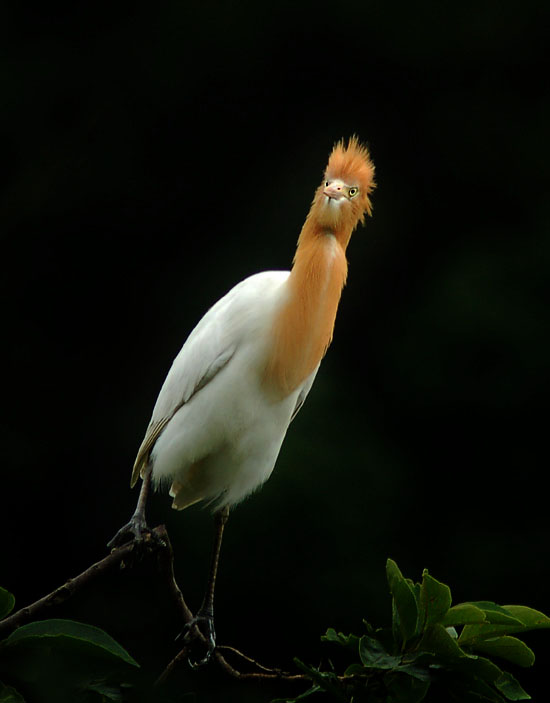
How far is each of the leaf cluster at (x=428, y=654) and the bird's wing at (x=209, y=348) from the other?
631 mm

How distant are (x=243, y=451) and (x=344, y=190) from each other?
0.39 m

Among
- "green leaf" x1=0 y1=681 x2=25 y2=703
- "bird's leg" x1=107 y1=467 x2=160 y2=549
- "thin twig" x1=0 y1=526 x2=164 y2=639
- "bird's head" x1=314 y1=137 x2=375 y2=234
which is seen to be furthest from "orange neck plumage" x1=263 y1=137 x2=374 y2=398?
"green leaf" x1=0 y1=681 x2=25 y2=703

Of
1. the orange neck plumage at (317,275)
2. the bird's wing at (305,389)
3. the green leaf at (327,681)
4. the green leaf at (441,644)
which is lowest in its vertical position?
the green leaf at (327,681)

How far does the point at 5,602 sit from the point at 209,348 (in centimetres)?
69

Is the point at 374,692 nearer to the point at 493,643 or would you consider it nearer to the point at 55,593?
the point at 493,643

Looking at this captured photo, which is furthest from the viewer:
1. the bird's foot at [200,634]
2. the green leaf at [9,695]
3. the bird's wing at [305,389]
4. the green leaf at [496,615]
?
the bird's wing at [305,389]

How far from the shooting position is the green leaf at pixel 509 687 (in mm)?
823

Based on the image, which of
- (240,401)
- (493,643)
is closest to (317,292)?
(240,401)

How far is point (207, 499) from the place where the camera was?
1.53m

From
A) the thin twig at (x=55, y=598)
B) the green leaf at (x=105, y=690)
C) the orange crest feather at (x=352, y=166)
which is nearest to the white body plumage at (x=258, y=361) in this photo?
the orange crest feather at (x=352, y=166)

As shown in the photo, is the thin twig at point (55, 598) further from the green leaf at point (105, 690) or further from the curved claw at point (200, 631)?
the curved claw at point (200, 631)

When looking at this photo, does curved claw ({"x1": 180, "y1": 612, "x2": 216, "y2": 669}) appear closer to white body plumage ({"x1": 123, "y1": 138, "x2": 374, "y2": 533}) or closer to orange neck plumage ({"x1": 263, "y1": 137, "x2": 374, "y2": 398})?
white body plumage ({"x1": 123, "y1": 138, "x2": 374, "y2": 533})

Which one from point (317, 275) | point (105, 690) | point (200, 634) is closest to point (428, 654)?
point (105, 690)

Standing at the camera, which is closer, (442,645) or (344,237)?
(442,645)
